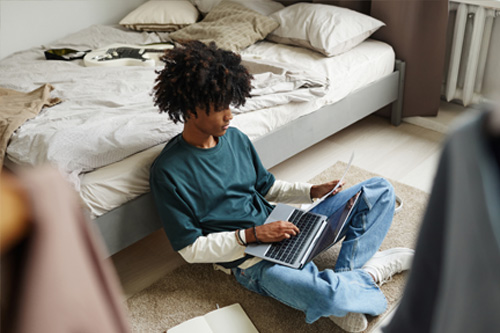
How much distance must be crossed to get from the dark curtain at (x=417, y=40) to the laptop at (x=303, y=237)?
1.23m

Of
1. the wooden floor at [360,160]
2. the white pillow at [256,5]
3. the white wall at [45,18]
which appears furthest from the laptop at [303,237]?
the white wall at [45,18]

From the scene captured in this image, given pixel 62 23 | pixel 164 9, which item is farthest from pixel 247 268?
pixel 62 23

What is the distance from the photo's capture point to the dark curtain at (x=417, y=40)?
257 cm

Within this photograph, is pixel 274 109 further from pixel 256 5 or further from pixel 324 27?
pixel 256 5

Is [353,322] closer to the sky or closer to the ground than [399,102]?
closer to the ground

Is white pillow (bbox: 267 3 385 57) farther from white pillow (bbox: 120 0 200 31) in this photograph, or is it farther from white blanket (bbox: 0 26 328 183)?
white pillow (bbox: 120 0 200 31)

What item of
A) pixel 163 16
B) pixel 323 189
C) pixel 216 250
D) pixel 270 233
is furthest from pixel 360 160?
pixel 163 16

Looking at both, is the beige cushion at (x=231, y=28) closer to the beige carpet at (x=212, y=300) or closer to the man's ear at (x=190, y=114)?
the man's ear at (x=190, y=114)

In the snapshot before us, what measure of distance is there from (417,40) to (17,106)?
1.92 m

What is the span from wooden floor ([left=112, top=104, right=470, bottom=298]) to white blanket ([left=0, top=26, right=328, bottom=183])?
0.42 meters

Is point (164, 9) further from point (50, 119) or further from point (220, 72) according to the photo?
point (220, 72)

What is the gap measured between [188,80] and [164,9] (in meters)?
1.77

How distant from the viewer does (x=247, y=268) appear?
5.40ft

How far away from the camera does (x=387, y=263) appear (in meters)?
1.77
